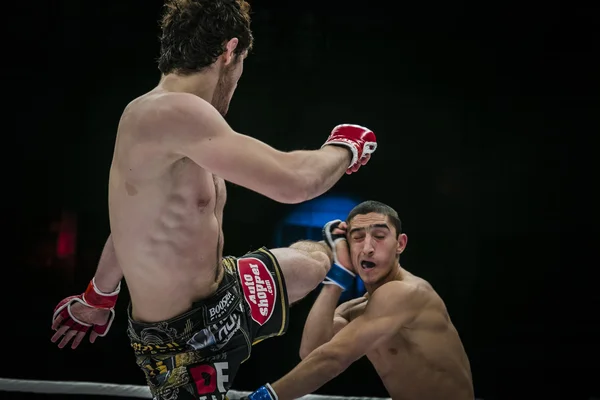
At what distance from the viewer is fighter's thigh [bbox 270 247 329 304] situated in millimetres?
1896

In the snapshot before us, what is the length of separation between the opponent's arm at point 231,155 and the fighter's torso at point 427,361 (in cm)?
80

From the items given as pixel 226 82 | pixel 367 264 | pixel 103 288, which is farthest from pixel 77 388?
pixel 226 82

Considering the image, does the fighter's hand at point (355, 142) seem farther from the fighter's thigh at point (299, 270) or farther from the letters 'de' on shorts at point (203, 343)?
the letters 'de' on shorts at point (203, 343)

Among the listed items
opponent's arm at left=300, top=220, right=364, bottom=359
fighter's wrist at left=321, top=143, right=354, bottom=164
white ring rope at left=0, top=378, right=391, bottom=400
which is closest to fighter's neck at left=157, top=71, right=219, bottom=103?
fighter's wrist at left=321, top=143, right=354, bottom=164

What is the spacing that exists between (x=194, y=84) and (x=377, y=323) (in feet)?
3.05

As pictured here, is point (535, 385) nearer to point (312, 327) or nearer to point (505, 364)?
point (505, 364)

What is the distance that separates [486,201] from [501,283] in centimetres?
50

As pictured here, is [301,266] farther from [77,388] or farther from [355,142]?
[77,388]

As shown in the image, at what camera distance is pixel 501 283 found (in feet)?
13.9

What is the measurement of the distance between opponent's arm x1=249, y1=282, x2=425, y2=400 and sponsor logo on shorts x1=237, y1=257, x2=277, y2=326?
1.01 ft

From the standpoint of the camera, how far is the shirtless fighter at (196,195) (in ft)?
4.92

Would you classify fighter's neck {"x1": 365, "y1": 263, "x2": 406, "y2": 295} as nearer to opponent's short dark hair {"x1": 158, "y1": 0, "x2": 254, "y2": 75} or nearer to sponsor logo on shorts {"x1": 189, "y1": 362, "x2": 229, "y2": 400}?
sponsor logo on shorts {"x1": 189, "y1": 362, "x2": 229, "y2": 400}

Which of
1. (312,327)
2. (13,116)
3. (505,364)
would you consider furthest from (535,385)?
(13,116)

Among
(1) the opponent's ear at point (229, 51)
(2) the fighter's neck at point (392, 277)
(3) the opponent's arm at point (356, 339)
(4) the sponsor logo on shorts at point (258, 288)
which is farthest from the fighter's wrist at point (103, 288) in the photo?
(2) the fighter's neck at point (392, 277)
